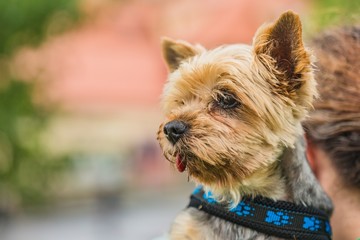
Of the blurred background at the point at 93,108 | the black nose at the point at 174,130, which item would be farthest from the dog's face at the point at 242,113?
the blurred background at the point at 93,108

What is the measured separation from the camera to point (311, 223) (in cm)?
375

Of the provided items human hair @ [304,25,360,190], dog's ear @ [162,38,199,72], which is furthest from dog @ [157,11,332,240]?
dog's ear @ [162,38,199,72]

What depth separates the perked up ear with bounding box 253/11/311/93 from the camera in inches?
146

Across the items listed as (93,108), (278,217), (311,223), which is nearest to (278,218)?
(278,217)

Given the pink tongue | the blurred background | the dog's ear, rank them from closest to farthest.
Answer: the pink tongue < the dog's ear < the blurred background

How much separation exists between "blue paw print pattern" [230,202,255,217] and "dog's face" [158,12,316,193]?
16cm

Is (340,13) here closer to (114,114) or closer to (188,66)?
(188,66)

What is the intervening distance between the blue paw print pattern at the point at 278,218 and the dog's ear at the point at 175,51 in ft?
3.68

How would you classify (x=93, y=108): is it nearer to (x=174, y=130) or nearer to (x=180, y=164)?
(x=180, y=164)

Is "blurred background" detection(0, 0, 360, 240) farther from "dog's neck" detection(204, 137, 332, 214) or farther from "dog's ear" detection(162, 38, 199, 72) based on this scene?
"dog's neck" detection(204, 137, 332, 214)

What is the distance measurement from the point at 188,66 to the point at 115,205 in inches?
946

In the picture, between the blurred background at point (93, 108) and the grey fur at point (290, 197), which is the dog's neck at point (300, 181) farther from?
the blurred background at point (93, 108)

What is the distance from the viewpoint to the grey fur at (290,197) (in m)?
3.77

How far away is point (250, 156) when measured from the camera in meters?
3.89
